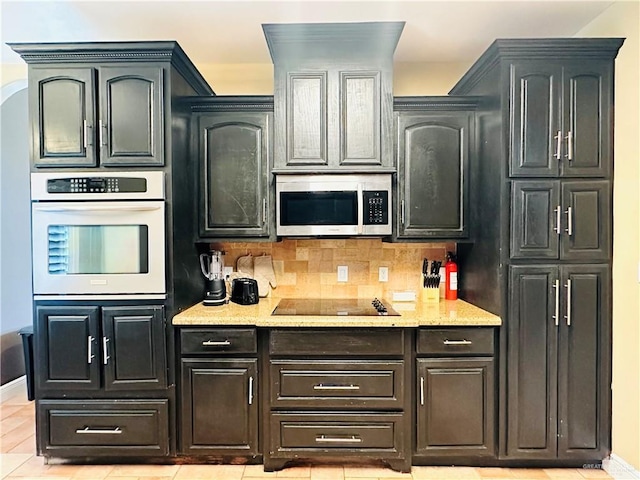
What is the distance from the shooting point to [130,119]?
217cm

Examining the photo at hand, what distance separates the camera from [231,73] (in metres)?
2.98

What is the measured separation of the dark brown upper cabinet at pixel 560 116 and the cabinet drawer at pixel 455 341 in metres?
0.92

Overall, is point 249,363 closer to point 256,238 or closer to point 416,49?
point 256,238

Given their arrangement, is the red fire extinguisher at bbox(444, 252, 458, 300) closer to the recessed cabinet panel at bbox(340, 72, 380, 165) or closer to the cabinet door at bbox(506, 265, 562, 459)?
the cabinet door at bbox(506, 265, 562, 459)

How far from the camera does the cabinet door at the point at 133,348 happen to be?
2.18 m

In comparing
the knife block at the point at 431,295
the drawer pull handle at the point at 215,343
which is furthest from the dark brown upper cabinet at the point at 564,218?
the drawer pull handle at the point at 215,343

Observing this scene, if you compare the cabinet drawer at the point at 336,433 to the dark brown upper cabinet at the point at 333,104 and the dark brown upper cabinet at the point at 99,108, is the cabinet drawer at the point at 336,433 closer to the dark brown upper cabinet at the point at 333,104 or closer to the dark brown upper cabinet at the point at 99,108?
the dark brown upper cabinet at the point at 333,104

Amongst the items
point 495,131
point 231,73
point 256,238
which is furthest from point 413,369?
point 231,73

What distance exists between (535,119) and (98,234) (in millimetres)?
2551

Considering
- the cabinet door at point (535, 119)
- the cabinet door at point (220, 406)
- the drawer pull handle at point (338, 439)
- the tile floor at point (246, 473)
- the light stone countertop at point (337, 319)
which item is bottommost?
the tile floor at point (246, 473)

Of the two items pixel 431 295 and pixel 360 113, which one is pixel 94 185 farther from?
pixel 431 295

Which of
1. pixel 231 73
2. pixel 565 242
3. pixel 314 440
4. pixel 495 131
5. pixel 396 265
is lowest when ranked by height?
pixel 314 440

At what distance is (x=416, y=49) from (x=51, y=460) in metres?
3.57

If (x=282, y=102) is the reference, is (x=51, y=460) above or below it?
below
